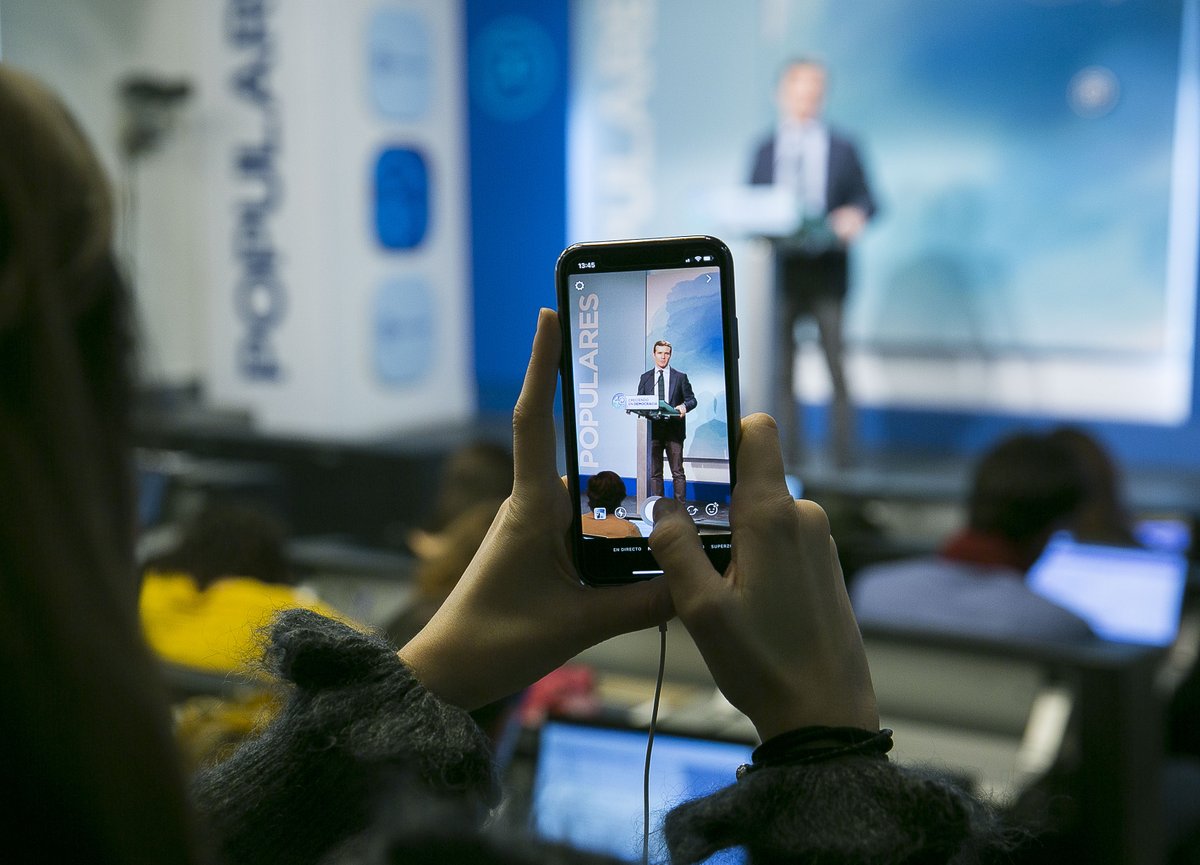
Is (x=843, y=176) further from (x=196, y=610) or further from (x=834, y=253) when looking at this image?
(x=196, y=610)

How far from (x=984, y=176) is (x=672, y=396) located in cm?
521

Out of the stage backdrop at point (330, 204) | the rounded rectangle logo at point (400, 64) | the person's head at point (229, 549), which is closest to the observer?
the person's head at point (229, 549)

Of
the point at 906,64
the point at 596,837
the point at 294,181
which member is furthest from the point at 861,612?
the point at 294,181

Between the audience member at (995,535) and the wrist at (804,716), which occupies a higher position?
the wrist at (804,716)

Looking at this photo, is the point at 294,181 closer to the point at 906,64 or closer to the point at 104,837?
the point at 906,64

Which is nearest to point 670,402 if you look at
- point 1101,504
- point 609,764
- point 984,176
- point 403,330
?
point 609,764

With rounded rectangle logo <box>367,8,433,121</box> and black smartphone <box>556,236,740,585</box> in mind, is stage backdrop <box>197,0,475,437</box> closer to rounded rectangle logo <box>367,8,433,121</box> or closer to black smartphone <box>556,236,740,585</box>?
rounded rectangle logo <box>367,8,433,121</box>

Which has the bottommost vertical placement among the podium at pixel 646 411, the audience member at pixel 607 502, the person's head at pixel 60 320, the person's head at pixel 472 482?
the person's head at pixel 472 482

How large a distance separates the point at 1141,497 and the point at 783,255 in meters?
1.69

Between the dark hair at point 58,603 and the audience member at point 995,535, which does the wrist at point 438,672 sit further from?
the audience member at point 995,535

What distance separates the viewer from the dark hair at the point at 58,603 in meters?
0.41

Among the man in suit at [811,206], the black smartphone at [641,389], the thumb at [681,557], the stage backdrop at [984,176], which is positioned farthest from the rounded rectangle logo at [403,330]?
the thumb at [681,557]

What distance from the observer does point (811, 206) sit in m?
5.11

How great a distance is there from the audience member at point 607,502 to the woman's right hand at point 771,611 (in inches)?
2.6
